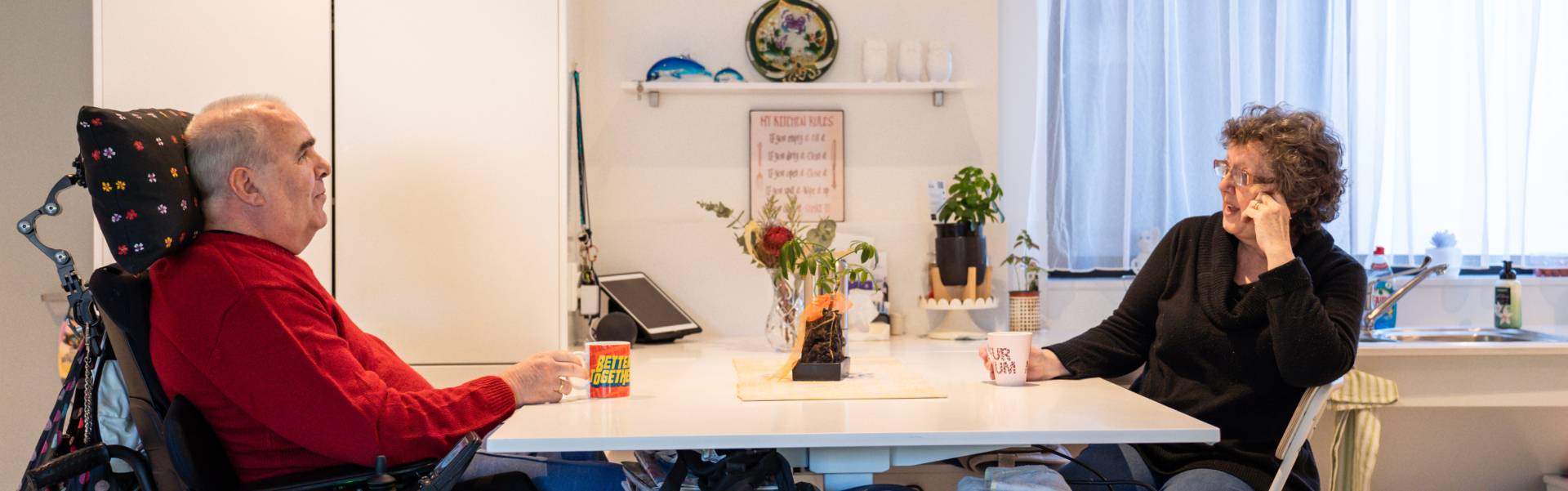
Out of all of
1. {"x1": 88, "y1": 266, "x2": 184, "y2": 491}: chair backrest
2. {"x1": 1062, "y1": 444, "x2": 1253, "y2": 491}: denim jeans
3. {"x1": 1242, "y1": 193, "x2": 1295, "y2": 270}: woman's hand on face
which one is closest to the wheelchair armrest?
{"x1": 88, "y1": 266, "x2": 184, "y2": 491}: chair backrest

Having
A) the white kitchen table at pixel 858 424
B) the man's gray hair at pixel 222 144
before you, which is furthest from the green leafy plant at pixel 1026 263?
the man's gray hair at pixel 222 144

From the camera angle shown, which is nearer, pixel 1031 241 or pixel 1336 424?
pixel 1336 424

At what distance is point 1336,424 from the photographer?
2756mm

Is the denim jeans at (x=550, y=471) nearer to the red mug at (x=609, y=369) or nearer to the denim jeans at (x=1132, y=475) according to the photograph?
Result: the red mug at (x=609, y=369)

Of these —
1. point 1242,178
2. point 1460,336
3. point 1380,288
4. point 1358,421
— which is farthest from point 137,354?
point 1460,336

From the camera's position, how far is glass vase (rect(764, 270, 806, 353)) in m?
2.62

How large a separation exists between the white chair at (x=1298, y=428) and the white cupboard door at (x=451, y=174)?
5.29 feet

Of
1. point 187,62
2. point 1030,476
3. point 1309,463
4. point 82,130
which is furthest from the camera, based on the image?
point 187,62

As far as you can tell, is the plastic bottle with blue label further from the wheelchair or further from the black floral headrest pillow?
the black floral headrest pillow

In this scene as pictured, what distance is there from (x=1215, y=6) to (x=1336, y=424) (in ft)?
4.43

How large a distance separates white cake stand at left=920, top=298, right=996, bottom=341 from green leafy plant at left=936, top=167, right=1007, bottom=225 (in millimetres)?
223

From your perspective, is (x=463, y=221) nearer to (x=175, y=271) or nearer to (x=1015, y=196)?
(x=175, y=271)

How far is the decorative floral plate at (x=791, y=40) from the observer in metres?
3.19

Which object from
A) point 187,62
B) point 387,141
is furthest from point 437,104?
point 187,62
